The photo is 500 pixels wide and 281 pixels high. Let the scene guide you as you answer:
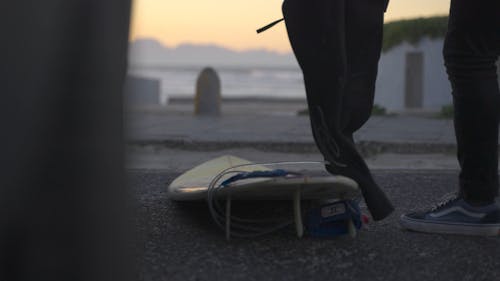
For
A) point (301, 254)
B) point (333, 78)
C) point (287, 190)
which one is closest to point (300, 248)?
point (301, 254)

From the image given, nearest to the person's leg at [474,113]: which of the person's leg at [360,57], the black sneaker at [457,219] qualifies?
the black sneaker at [457,219]

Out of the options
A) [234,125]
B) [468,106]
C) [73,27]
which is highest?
[73,27]

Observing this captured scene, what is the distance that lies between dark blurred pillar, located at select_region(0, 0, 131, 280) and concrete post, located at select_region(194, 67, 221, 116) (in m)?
6.96

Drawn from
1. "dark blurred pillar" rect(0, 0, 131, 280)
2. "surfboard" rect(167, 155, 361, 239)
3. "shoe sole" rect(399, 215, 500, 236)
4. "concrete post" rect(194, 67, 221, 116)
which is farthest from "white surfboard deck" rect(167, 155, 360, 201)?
"concrete post" rect(194, 67, 221, 116)

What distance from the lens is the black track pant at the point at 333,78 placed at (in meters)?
2.04

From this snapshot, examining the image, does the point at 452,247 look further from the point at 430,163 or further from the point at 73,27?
the point at 430,163

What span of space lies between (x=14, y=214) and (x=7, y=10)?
16.9 inches

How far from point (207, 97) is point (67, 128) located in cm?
706

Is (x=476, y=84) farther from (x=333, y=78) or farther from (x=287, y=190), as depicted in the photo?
(x=287, y=190)

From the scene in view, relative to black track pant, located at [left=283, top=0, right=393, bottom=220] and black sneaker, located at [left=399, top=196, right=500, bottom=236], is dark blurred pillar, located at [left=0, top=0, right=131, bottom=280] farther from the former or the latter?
black sneaker, located at [left=399, top=196, right=500, bottom=236]

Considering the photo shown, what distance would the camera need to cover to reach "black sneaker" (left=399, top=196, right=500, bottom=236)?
220cm

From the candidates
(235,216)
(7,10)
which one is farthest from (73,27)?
(235,216)

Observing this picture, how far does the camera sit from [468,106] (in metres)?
Result: 2.15

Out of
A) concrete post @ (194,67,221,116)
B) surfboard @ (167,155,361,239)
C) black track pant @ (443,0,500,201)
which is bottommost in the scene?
concrete post @ (194,67,221,116)
